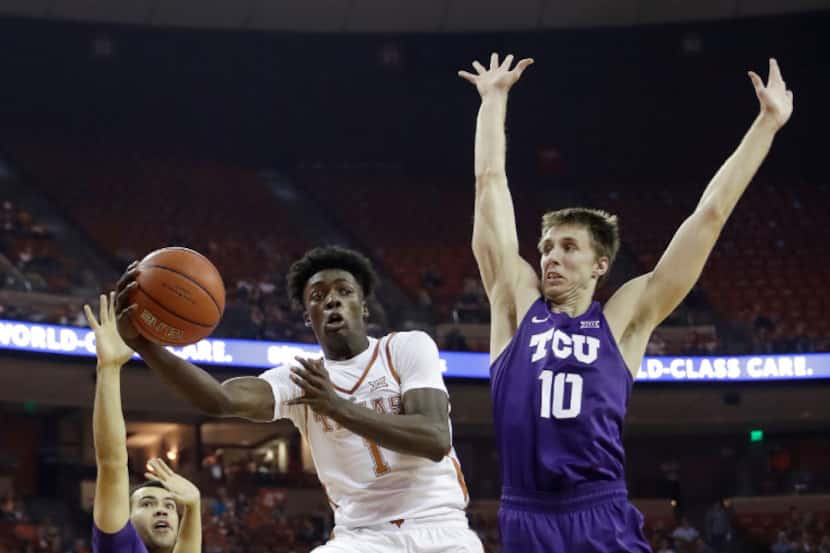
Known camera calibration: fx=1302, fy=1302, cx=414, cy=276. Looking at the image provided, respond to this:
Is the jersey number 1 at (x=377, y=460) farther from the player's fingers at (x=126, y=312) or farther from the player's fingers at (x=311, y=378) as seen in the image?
the player's fingers at (x=126, y=312)

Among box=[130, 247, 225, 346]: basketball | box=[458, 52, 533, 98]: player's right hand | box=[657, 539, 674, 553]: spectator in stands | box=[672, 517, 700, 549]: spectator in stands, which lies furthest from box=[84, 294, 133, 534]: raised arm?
box=[672, 517, 700, 549]: spectator in stands

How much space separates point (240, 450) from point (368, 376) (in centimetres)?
1678

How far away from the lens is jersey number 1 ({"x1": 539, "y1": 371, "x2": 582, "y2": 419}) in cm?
378

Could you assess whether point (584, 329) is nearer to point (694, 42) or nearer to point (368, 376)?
point (368, 376)

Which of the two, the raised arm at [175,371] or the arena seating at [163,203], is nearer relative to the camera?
the raised arm at [175,371]

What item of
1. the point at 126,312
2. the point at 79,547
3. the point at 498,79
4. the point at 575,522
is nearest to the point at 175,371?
the point at 126,312

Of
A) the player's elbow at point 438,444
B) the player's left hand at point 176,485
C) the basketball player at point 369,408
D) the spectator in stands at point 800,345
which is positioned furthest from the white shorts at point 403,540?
the spectator in stands at point 800,345

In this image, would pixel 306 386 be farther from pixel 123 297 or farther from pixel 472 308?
pixel 472 308

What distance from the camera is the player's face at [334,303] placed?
4.17m

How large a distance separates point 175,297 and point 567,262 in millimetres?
1190

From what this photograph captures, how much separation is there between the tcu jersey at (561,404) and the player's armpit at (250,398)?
2.38 feet

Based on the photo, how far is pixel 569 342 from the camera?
3.89 metres

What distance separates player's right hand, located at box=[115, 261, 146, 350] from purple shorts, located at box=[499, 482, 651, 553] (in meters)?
1.19

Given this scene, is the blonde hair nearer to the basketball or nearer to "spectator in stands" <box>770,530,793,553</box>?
the basketball
